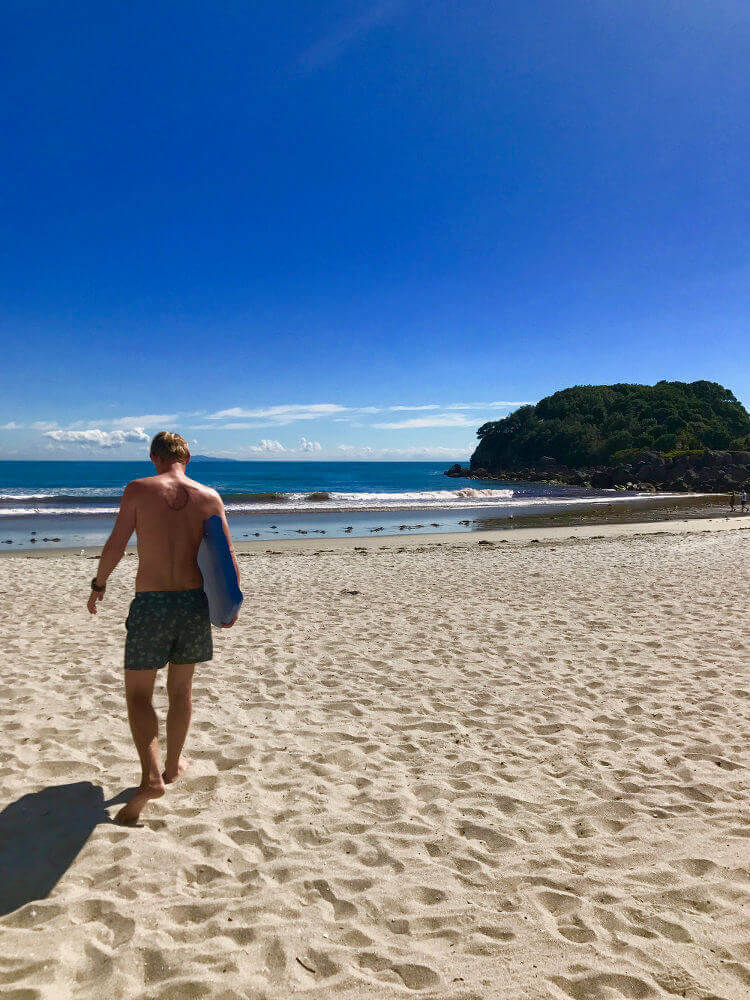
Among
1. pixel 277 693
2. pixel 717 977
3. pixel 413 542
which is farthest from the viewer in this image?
pixel 413 542

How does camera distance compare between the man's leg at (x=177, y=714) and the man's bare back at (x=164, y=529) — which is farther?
the man's leg at (x=177, y=714)

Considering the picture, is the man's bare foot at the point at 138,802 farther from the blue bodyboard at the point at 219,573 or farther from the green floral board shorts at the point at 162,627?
the blue bodyboard at the point at 219,573

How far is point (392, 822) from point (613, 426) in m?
89.9

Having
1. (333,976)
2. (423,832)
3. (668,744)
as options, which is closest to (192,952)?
(333,976)

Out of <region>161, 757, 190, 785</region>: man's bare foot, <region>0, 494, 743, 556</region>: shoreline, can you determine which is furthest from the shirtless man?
<region>0, 494, 743, 556</region>: shoreline

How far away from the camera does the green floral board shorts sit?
3191 millimetres

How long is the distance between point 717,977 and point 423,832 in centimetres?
144

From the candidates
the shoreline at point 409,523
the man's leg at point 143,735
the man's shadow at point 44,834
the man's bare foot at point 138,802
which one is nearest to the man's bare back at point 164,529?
the man's leg at point 143,735

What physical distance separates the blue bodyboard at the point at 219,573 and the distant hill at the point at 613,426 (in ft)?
225

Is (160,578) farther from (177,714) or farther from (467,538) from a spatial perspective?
(467,538)

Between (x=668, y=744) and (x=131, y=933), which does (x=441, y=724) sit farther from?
(x=131, y=933)

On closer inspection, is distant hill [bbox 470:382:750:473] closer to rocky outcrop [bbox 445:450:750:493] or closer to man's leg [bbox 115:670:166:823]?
rocky outcrop [bbox 445:450:750:493]

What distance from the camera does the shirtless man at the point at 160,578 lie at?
318 centimetres

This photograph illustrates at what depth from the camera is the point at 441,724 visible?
15.3ft
